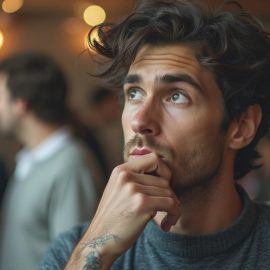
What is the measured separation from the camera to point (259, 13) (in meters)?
6.20

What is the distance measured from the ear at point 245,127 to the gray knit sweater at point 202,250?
213mm

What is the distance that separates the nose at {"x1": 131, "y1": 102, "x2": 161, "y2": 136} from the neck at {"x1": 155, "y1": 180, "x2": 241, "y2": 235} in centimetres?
24

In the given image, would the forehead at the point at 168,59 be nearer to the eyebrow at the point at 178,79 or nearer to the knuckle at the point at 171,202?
the eyebrow at the point at 178,79

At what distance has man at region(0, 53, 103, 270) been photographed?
125 inches

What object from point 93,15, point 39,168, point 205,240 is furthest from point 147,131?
point 93,15

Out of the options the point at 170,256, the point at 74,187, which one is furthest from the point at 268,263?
the point at 74,187

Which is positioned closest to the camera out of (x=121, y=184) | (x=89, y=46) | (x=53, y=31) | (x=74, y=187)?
(x=121, y=184)

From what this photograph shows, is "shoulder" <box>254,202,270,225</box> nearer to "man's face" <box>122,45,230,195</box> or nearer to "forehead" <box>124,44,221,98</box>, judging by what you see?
"man's face" <box>122,45,230,195</box>

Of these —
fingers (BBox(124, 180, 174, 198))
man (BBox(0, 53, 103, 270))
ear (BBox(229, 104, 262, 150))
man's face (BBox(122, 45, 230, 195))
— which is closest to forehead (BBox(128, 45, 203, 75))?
man's face (BBox(122, 45, 230, 195))

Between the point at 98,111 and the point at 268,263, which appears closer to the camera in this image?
the point at 268,263

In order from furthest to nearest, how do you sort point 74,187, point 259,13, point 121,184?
point 259,13
point 74,187
point 121,184

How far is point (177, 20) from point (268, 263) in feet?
2.52

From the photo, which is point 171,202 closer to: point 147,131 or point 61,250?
point 147,131

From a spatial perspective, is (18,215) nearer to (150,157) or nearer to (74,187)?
(74,187)
